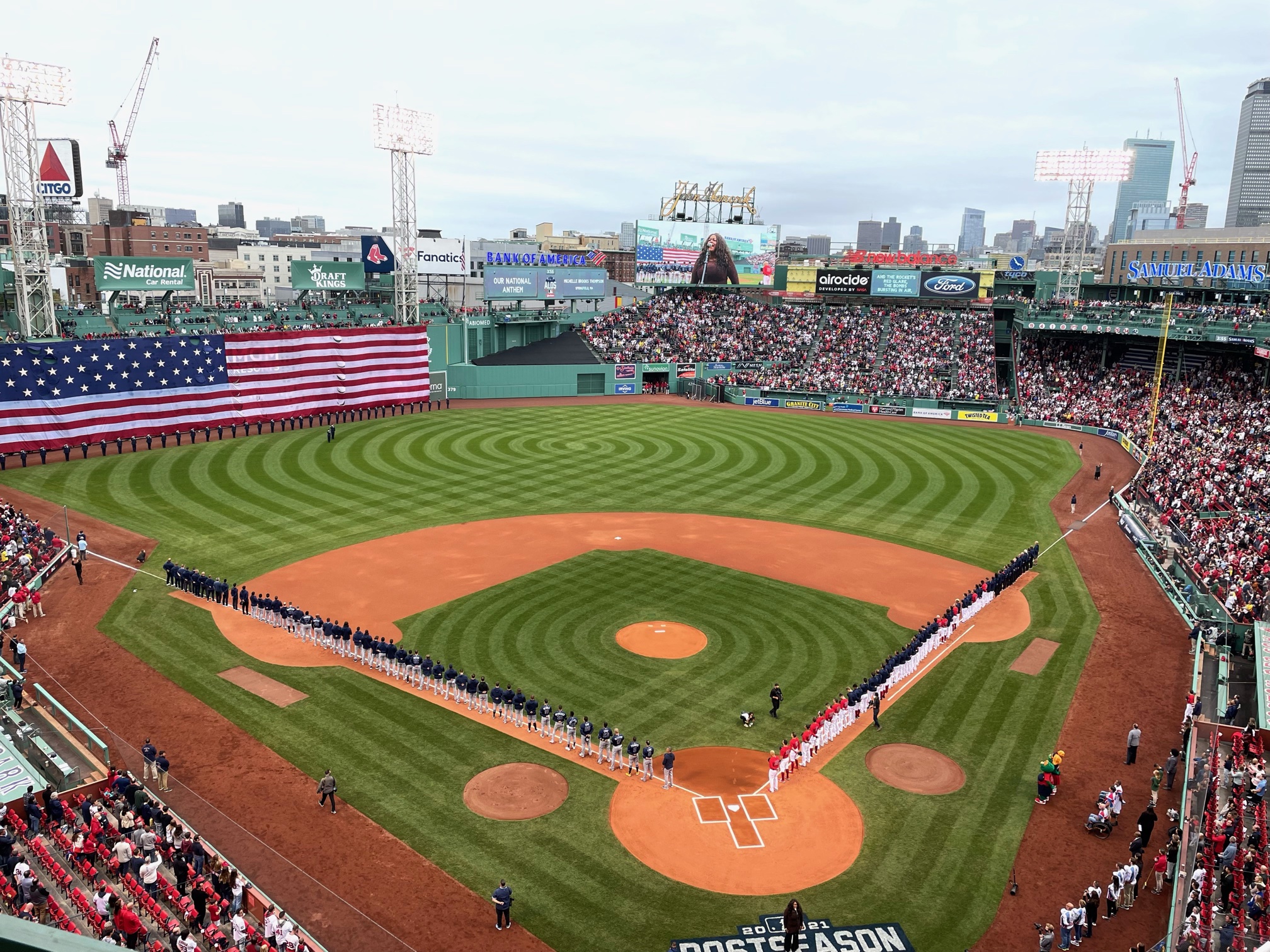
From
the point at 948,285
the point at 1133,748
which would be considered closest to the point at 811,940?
the point at 1133,748

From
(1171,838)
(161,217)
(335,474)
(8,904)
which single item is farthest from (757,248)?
(161,217)

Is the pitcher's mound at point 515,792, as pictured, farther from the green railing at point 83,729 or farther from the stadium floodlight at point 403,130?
the stadium floodlight at point 403,130

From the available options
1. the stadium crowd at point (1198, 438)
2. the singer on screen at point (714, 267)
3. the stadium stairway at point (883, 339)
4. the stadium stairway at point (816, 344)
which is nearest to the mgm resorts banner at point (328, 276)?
the singer on screen at point (714, 267)

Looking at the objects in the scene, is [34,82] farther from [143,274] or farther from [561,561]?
[561,561]

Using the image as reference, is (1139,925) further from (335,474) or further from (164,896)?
(335,474)

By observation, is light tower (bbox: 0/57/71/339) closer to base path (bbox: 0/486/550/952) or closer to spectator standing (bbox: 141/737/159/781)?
base path (bbox: 0/486/550/952)

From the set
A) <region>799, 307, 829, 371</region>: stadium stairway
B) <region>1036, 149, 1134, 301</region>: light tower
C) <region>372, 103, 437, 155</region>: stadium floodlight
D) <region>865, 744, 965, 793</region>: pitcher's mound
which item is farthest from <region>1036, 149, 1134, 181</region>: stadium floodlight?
<region>865, 744, 965, 793</region>: pitcher's mound
